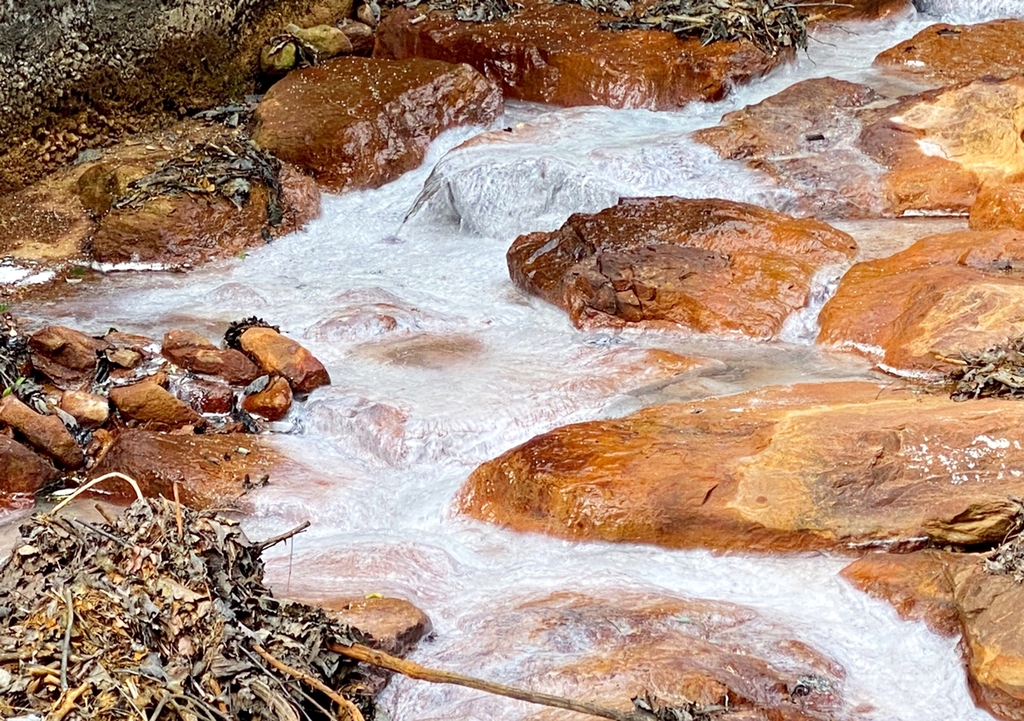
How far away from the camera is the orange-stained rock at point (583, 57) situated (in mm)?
9148

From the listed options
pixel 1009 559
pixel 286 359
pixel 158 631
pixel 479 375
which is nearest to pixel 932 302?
pixel 1009 559

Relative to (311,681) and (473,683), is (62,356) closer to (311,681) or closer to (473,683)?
(311,681)

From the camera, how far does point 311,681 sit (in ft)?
11.0

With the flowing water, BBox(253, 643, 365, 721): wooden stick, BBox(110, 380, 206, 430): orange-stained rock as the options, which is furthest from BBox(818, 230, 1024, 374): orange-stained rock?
BBox(253, 643, 365, 721): wooden stick

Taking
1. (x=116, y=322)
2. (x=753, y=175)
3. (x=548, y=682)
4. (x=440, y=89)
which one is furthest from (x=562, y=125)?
(x=548, y=682)

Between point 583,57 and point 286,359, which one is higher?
point 583,57

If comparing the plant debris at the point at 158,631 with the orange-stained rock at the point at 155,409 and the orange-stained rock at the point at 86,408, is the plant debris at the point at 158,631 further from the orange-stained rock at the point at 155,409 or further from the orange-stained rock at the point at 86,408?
the orange-stained rock at the point at 86,408

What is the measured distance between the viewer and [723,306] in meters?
6.47

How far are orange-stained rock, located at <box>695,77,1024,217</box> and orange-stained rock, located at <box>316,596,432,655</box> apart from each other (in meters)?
4.44

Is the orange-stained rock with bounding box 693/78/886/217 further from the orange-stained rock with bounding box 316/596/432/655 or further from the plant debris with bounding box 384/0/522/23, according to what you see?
the orange-stained rock with bounding box 316/596/432/655

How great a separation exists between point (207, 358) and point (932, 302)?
11.7 ft

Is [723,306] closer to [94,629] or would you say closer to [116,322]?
[116,322]

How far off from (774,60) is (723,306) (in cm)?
375

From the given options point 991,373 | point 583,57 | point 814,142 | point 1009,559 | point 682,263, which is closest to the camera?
point 1009,559
